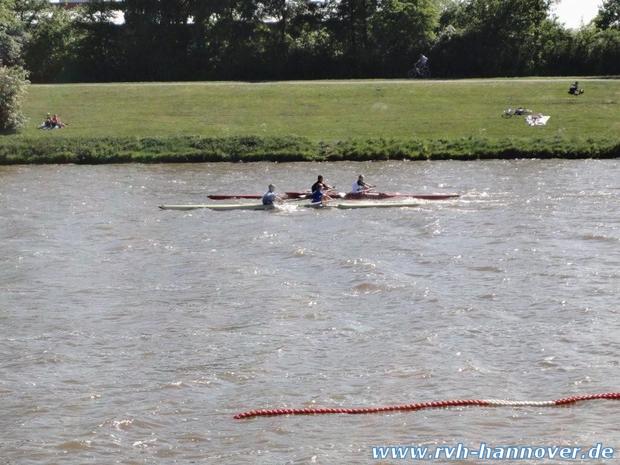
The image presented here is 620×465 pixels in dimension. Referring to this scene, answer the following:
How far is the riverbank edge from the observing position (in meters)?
47.3

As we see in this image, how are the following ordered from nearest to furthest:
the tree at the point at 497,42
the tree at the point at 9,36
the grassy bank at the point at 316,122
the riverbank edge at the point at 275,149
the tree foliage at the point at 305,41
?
1. the riverbank edge at the point at 275,149
2. the grassy bank at the point at 316,122
3. the tree at the point at 9,36
4. the tree at the point at 497,42
5. the tree foliage at the point at 305,41

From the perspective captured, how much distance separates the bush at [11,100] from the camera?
53094 millimetres

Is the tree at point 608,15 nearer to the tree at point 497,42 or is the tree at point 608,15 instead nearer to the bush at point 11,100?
the tree at point 497,42

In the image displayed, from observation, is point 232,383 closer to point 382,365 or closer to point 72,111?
point 382,365

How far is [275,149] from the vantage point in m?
49.3

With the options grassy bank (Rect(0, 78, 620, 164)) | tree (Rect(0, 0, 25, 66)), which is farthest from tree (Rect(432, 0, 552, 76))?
tree (Rect(0, 0, 25, 66))

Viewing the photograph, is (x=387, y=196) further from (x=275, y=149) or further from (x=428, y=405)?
(x=428, y=405)

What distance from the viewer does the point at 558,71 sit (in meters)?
68.2

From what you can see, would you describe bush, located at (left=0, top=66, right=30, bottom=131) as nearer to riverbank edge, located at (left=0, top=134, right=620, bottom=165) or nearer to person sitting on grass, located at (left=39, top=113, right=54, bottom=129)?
person sitting on grass, located at (left=39, top=113, right=54, bottom=129)

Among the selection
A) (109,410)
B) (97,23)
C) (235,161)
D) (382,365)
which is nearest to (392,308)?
(382,365)

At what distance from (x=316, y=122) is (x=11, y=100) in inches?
543

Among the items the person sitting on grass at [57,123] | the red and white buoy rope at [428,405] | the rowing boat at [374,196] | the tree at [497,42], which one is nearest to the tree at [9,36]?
the person sitting on grass at [57,123]

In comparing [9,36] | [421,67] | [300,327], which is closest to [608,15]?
[421,67]

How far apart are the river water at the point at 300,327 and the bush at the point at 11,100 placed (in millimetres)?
17543
